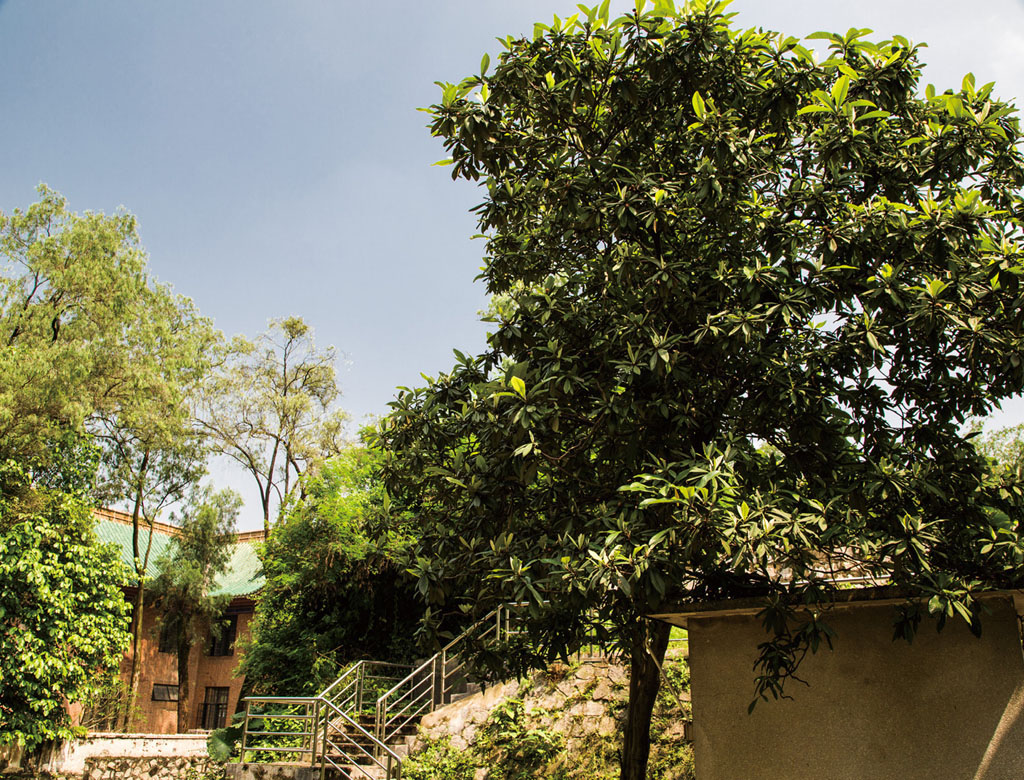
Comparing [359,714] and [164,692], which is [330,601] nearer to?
[359,714]

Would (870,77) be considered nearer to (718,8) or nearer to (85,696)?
(718,8)

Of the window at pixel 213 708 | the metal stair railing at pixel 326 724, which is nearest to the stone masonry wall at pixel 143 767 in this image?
the metal stair railing at pixel 326 724

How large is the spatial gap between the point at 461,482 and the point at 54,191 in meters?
18.2

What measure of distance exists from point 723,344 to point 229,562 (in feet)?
80.8

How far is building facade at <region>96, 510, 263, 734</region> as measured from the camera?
25.8 meters

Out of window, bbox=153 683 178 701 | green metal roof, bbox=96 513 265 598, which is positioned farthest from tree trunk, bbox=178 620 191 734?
window, bbox=153 683 178 701

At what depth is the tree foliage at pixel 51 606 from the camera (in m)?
13.9

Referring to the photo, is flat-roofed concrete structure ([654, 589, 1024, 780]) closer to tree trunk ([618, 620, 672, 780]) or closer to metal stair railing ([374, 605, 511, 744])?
tree trunk ([618, 620, 672, 780])

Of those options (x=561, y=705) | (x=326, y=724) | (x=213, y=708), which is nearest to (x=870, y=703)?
(x=561, y=705)

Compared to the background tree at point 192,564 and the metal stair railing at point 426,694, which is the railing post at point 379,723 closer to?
the metal stair railing at point 426,694

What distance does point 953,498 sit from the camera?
5.36 metres

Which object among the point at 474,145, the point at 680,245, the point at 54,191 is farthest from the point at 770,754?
the point at 54,191

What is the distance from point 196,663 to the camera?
27438 millimetres

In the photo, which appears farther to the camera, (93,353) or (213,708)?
(213,708)
